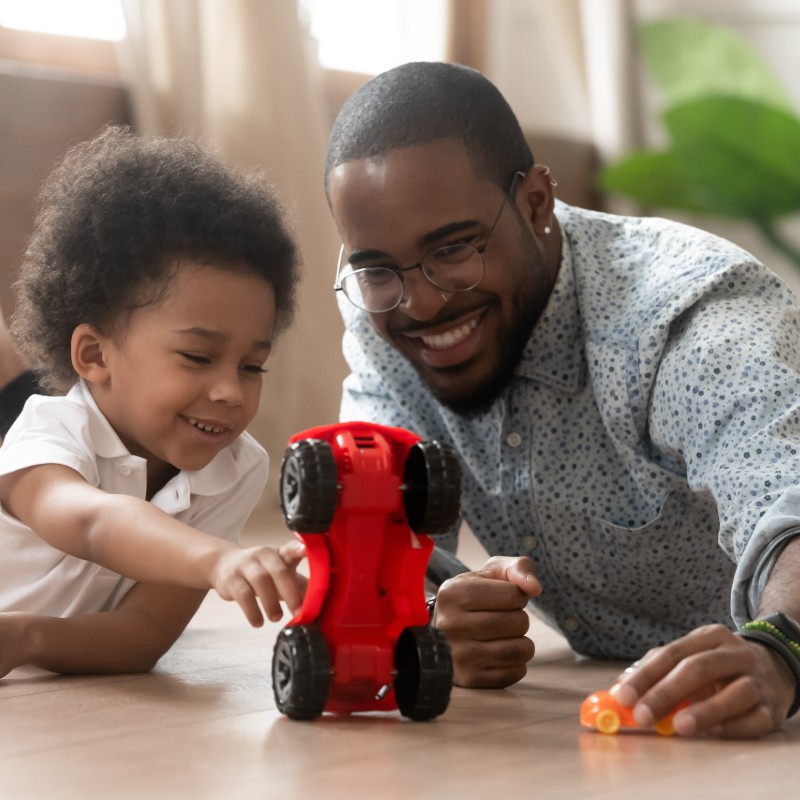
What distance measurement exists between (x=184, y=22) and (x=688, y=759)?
122 inches

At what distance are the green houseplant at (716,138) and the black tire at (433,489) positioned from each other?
4327mm

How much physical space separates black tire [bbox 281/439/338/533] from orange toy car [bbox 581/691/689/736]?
0.32 metres

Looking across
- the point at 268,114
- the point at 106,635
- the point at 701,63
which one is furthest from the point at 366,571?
the point at 701,63

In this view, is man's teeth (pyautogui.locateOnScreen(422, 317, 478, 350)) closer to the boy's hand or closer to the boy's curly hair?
the boy's curly hair

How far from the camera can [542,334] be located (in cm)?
195

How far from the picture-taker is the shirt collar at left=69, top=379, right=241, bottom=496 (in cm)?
183

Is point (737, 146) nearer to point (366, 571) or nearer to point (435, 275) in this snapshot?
point (435, 275)

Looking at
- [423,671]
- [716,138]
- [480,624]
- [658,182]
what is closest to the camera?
[423,671]

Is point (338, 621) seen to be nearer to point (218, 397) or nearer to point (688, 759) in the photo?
point (688, 759)

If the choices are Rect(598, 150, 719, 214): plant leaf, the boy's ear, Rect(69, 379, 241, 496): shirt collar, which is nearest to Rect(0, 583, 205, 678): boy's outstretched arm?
Rect(69, 379, 241, 496): shirt collar

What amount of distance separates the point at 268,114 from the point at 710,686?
304 cm

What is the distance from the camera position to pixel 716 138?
211 inches

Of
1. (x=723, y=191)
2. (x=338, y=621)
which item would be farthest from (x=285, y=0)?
(x=338, y=621)

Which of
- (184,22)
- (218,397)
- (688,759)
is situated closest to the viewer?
(688,759)
